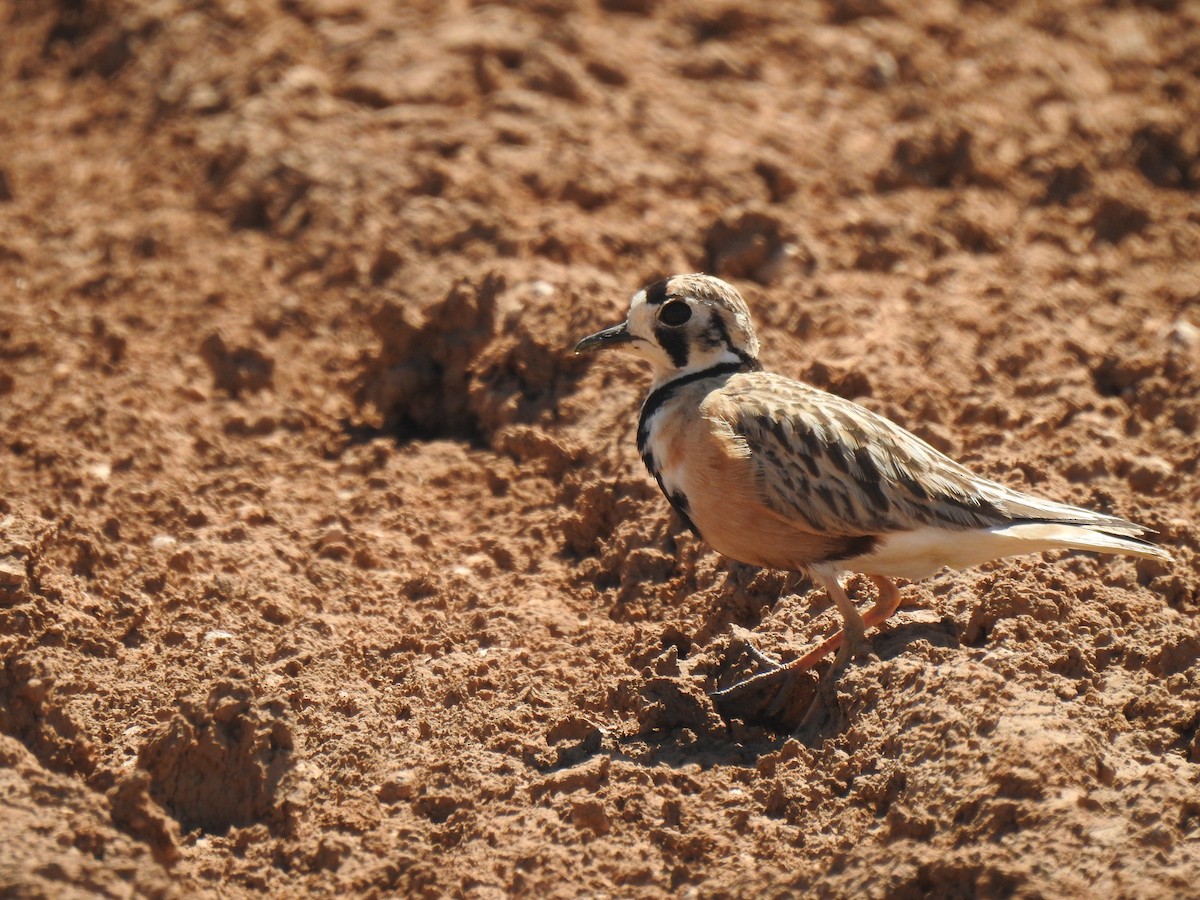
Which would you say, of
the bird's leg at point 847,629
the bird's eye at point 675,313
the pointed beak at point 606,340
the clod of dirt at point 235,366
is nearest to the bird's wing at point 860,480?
the bird's leg at point 847,629

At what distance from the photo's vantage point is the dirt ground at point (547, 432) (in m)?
5.40

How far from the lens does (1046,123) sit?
10320 millimetres

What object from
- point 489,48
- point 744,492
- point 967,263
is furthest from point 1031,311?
point 489,48

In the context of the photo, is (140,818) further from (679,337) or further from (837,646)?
(679,337)

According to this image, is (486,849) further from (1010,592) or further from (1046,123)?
(1046,123)

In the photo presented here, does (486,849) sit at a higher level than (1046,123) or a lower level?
lower

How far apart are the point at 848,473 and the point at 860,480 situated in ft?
0.20

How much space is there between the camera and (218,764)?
5.67 metres

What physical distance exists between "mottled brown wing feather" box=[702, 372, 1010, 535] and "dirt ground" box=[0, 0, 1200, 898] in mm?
524

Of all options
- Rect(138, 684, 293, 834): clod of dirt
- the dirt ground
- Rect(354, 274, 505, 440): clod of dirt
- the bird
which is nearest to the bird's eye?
the bird

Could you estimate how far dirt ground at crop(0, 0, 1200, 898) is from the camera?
5398 mm

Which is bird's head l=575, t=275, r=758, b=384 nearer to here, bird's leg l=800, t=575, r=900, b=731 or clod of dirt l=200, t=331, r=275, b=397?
bird's leg l=800, t=575, r=900, b=731

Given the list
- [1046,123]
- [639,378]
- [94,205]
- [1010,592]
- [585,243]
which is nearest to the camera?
[1010,592]

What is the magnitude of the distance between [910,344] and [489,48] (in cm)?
417
